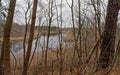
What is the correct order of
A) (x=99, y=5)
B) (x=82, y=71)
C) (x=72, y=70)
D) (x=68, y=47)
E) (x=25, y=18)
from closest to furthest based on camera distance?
(x=82, y=71), (x=72, y=70), (x=99, y=5), (x=25, y=18), (x=68, y=47)

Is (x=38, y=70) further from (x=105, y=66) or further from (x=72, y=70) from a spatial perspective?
(x=105, y=66)

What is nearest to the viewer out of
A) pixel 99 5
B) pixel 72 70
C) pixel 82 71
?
pixel 82 71

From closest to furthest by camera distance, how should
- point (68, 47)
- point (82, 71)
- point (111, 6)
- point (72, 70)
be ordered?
point (82, 71)
point (111, 6)
point (72, 70)
point (68, 47)

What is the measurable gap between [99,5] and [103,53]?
21.3ft

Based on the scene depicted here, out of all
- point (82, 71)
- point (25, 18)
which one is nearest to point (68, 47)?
point (25, 18)

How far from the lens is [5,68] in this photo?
40.3 ft

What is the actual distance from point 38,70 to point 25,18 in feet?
20.6

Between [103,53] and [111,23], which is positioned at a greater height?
[111,23]

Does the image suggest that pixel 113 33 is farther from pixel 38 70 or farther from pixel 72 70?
pixel 38 70

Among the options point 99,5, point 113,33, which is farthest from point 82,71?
point 99,5

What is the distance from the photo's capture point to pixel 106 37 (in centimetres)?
1388

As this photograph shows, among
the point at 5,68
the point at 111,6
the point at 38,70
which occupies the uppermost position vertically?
the point at 111,6

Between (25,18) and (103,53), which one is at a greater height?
(25,18)

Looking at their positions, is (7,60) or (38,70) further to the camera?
(38,70)
